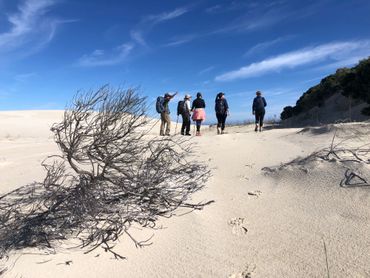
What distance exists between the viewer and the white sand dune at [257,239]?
341 centimetres

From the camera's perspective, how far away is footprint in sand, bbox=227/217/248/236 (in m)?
4.13

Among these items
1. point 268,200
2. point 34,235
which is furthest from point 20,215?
point 268,200

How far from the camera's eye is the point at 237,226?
428 centimetres

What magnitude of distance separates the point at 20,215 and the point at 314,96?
20460 mm

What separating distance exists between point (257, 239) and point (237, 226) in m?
0.41

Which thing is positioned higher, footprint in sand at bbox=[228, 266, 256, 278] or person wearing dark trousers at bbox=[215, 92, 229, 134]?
person wearing dark trousers at bbox=[215, 92, 229, 134]

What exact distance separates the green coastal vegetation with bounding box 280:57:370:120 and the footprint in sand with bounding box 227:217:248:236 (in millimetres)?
13155

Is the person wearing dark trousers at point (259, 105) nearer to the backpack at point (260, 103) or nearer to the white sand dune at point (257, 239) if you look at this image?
the backpack at point (260, 103)

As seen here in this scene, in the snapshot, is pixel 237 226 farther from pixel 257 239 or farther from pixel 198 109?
pixel 198 109

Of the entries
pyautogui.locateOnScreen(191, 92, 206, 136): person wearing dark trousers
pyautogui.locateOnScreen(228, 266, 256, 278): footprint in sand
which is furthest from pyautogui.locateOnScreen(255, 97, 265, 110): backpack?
pyautogui.locateOnScreen(228, 266, 256, 278): footprint in sand

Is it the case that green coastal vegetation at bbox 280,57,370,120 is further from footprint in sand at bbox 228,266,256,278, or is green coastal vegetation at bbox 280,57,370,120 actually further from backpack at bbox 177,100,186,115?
footprint in sand at bbox 228,266,256,278

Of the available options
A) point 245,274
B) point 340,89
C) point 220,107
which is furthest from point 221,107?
point 340,89

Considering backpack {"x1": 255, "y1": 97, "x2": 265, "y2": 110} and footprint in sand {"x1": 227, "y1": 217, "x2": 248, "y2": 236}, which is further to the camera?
backpack {"x1": 255, "y1": 97, "x2": 265, "y2": 110}

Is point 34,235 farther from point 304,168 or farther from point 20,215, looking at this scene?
point 304,168
